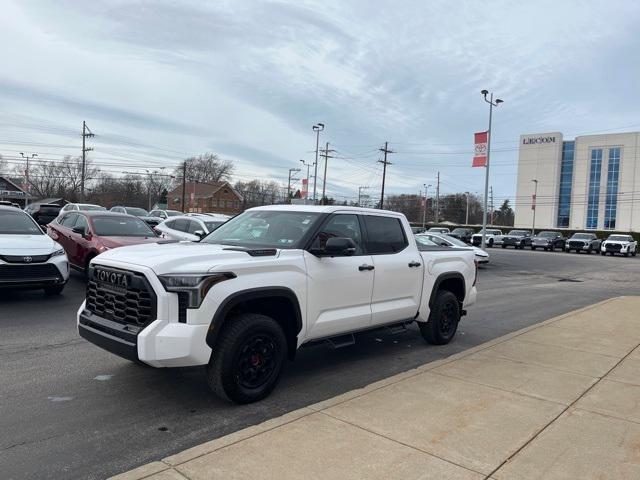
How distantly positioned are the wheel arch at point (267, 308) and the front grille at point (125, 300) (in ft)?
1.66

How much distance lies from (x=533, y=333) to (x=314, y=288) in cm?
448

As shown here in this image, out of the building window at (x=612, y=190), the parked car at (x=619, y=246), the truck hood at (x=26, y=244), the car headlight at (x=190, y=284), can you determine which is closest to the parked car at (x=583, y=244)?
the parked car at (x=619, y=246)

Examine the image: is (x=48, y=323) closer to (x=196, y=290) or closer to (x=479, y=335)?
(x=196, y=290)

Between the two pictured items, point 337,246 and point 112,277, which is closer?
point 112,277

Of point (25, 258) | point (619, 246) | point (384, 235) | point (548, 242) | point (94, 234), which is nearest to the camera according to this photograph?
point (384, 235)

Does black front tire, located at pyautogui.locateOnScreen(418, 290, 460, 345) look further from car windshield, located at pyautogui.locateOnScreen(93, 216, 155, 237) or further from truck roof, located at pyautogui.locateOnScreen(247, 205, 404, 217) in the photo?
car windshield, located at pyautogui.locateOnScreen(93, 216, 155, 237)

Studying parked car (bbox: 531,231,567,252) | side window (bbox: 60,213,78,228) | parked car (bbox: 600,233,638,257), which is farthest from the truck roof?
parked car (bbox: 531,231,567,252)

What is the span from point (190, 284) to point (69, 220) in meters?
9.27

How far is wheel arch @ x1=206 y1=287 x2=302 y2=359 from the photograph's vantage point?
13.6 feet

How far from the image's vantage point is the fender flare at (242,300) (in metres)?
4.10

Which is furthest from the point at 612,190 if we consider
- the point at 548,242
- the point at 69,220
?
the point at 69,220

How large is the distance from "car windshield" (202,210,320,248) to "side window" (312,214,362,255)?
0.15m

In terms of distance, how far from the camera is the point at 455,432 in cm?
393

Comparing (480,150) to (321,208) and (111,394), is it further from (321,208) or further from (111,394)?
(111,394)
